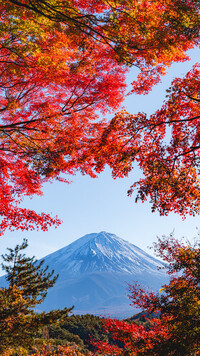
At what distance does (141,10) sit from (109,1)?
3.15 ft

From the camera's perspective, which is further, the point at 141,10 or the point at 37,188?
the point at 37,188

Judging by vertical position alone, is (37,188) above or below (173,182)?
above

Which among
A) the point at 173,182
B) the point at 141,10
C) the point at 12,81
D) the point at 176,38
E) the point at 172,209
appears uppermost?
the point at 12,81

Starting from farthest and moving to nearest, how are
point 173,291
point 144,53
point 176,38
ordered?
point 173,291 → point 144,53 → point 176,38

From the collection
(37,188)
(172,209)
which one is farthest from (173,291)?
(37,188)

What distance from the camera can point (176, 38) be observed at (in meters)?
5.25

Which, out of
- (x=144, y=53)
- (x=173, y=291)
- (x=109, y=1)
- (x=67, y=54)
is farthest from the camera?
(x=173, y=291)

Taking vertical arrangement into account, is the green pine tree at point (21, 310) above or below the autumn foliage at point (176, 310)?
above

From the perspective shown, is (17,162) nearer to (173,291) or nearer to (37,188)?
(37,188)

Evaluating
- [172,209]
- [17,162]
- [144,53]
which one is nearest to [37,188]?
[17,162]

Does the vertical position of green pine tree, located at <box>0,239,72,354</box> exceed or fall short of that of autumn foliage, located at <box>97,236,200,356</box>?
it exceeds it

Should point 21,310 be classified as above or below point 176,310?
above

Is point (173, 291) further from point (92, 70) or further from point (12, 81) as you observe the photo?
point (12, 81)

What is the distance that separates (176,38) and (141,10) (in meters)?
1.05
